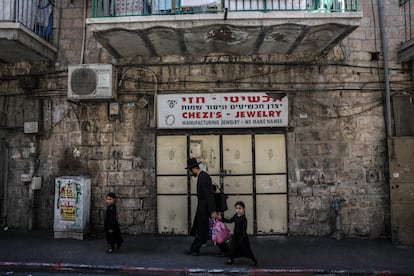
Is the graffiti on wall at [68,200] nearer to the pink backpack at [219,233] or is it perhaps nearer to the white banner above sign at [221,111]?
the white banner above sign at [221,111]

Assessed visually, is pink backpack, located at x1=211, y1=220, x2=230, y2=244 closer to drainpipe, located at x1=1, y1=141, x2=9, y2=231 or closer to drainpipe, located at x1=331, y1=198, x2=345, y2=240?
drainpipe, located at x1=331, y1=198, x2=345, y2=240

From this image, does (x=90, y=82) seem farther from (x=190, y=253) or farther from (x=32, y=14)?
(x=190, y=253)

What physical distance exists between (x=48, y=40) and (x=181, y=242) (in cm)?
598

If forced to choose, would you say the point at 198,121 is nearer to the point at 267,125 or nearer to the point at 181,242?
the point at 267,125

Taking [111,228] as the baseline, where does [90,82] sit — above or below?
above

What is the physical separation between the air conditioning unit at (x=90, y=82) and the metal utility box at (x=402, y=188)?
6675 mm

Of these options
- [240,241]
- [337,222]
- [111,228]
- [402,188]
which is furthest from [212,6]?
[402,188]

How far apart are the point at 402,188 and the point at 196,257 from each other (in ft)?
16.2

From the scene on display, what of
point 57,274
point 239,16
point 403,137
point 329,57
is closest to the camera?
point 57,274

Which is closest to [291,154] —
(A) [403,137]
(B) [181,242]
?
(A) [403,137]

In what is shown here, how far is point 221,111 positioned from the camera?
859cm

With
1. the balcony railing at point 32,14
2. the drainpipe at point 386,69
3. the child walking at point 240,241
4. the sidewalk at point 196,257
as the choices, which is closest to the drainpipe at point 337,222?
the sidewalk at point 196,257

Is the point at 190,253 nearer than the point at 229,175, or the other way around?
the point at 190,253

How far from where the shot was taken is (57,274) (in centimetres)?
625
